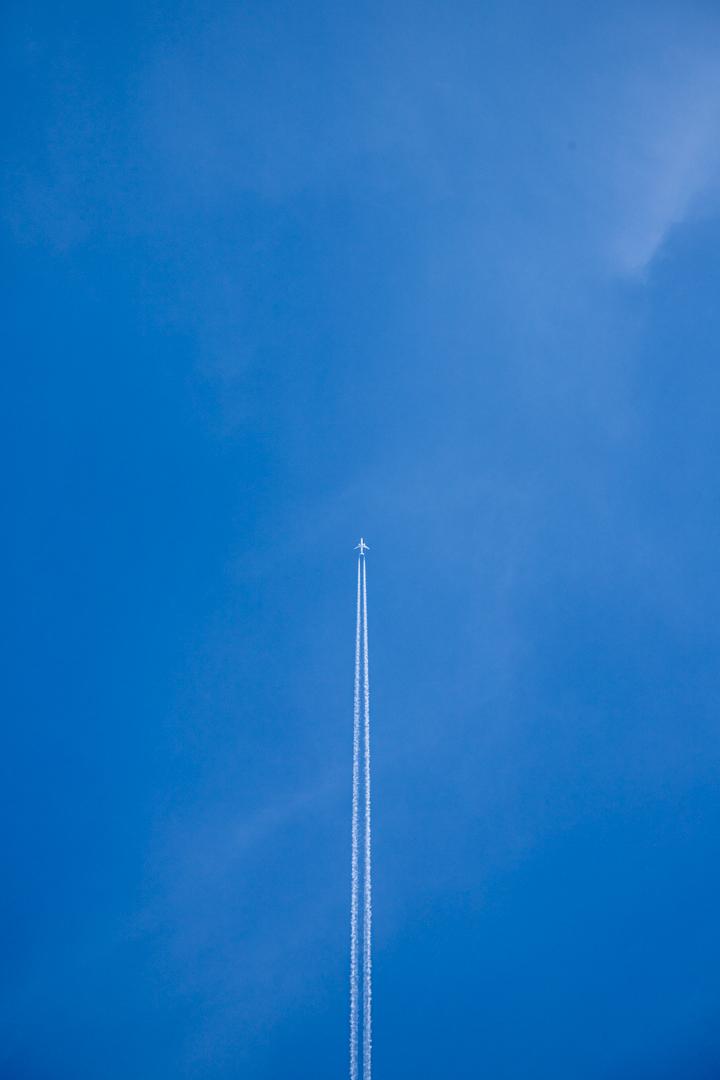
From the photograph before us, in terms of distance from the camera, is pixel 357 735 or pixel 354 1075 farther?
pixel 357 735

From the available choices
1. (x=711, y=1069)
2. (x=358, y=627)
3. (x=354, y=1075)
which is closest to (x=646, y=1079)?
(x=711, y=1069)

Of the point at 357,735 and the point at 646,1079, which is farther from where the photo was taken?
the point at 357,735

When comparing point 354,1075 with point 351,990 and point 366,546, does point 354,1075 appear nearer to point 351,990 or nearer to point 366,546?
point 351,990

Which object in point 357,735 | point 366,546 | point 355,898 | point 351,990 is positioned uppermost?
point 366,546

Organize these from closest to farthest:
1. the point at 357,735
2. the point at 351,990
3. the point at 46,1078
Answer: the point at 46,1078
the point at 351,990
the point at 357,735

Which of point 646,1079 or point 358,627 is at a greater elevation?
point 358,627

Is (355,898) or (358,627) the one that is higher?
(358,627)

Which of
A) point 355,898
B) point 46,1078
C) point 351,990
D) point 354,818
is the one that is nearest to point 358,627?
point 354,818

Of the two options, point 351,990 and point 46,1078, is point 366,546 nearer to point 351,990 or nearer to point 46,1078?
point 351,990

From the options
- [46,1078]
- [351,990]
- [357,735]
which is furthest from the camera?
[357,735]

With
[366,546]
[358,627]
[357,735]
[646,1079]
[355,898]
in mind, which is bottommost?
[646,1079]
